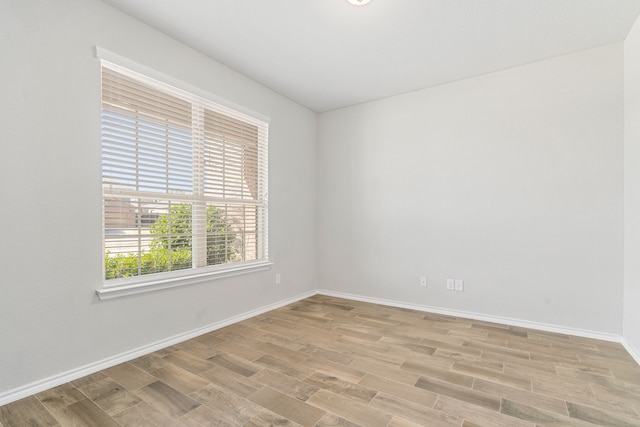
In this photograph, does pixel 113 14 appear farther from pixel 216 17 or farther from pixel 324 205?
pixel 324 205

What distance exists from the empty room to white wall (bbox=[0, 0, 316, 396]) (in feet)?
0.04

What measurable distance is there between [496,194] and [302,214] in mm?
2354

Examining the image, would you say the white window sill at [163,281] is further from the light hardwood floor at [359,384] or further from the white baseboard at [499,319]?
the white baseboard at [499,319]

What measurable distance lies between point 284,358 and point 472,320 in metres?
2.12

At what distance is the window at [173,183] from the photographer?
235cm

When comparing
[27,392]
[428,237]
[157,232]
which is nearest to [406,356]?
[428,237]

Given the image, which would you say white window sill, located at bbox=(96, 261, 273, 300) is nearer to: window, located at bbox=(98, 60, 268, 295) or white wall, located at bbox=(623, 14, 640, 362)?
window, located at bbox=(98, 60, 268, 295)

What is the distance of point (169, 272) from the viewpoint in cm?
270

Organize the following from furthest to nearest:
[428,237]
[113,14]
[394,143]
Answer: [394,143] < [428,237] < [113,14]

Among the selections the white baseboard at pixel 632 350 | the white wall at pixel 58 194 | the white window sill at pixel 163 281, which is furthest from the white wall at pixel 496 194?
the white wall at pixel 58 194

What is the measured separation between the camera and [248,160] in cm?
350

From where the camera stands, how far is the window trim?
7.41 feet

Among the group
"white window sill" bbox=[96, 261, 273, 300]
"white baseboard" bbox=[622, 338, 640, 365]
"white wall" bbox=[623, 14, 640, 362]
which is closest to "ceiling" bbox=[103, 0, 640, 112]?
"white wall" bbox=[623, 14, 640, 362]

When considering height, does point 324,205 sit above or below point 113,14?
below
